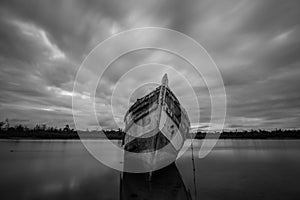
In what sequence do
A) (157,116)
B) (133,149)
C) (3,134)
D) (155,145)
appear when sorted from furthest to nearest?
(3,134) < (133,149) < (157,116) < (155,145)

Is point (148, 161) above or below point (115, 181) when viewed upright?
above

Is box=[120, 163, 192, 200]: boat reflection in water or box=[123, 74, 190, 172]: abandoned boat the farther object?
box=[123, 74, 190, 172]: abandoned boat

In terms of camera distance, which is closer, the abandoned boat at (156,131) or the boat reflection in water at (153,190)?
the boat reflection in water at (153,190)

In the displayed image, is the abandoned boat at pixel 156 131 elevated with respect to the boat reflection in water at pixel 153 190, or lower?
elevated

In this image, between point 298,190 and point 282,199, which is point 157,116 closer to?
point 282,199

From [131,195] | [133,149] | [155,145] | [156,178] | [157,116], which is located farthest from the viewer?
[133,149]

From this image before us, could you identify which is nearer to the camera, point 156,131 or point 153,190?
point 153,190

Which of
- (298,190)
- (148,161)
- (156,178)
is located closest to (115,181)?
(156,178)

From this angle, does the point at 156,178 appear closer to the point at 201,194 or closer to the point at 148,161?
the point at 148,161

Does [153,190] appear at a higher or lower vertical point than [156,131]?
lower

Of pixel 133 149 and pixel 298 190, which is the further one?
pixel 133 149

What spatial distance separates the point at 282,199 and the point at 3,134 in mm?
88592

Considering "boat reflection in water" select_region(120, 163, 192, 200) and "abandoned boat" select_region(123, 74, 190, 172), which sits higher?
"abandoned boat" select_region(123, 74, 190, 172)

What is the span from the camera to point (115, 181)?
8688 millimetres
